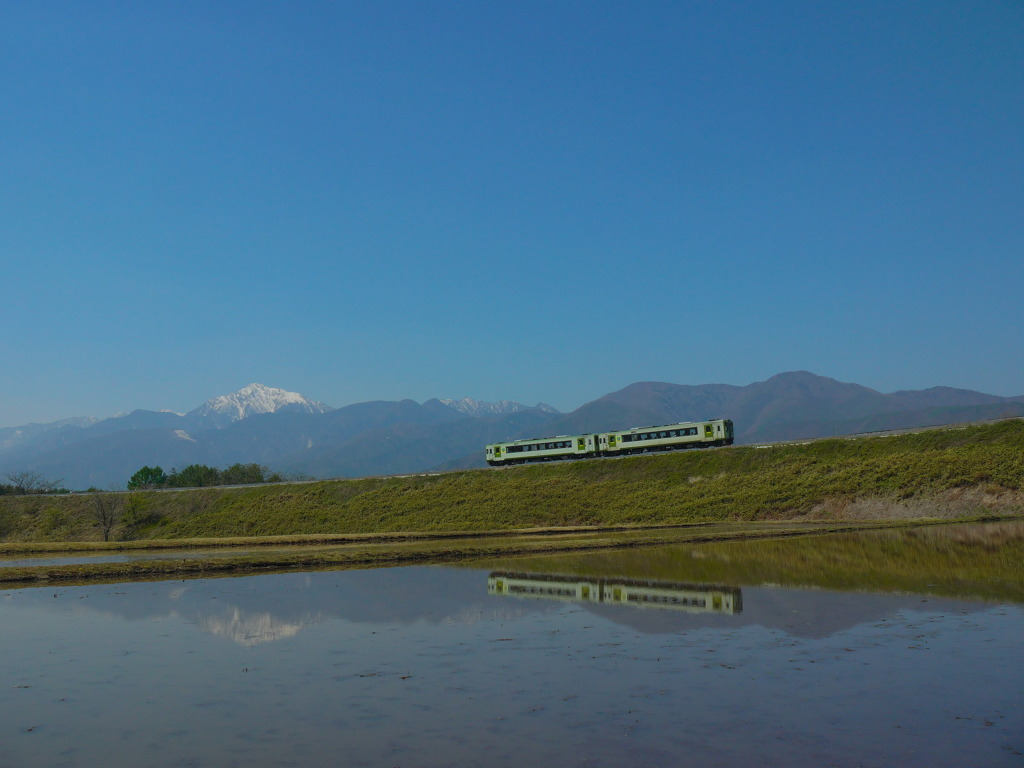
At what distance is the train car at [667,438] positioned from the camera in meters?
92.8

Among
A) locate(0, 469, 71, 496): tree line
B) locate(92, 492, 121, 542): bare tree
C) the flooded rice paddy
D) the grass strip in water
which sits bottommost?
the flooded rice paddy

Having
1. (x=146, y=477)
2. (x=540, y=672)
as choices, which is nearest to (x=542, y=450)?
A: (x=540, y=672)

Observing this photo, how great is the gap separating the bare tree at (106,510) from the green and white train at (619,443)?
51499mm

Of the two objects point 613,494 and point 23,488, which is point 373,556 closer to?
point 613,494

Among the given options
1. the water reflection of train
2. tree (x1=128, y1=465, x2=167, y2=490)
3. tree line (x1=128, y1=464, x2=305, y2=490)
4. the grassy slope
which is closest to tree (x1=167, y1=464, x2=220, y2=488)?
tree line (x1=128, y1=464, x2=305, y2=490)

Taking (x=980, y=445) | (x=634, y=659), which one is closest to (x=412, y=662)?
(x=634, y=659)

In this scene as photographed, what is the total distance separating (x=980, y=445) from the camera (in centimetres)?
6544

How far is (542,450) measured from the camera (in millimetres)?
105875

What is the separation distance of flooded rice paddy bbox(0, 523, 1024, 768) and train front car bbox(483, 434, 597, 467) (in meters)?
70.3

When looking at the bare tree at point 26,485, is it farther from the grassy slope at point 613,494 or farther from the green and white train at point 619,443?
the green and white train at point 619,443

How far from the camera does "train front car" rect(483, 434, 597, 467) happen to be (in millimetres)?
102250

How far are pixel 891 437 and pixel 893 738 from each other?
6927 cm

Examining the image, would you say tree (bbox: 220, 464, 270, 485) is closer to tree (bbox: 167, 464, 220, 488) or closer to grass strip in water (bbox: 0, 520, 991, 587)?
tree (bbox: 167, 464, 220, 488)

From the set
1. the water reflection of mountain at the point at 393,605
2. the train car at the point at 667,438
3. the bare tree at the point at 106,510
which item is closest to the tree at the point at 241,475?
the bare tree at the point at 106,510
